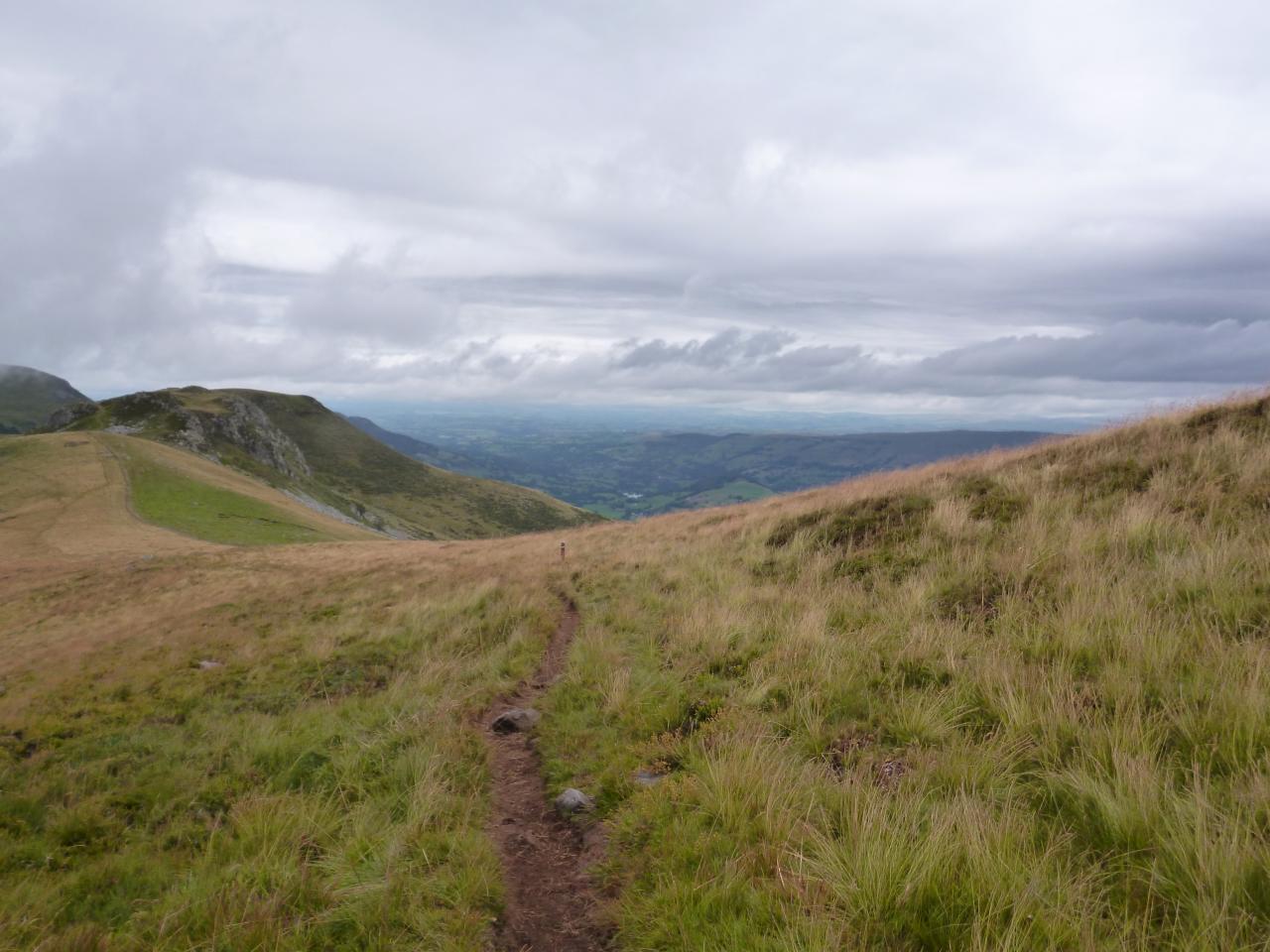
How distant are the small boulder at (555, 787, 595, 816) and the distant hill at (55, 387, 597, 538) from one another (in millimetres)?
104074

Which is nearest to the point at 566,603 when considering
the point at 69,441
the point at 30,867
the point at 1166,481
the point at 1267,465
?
the point at 30,867

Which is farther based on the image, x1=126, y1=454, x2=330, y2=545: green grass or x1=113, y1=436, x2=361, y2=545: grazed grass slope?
x1=113, y1=436, x2=361, y2=545: grazed grass slope

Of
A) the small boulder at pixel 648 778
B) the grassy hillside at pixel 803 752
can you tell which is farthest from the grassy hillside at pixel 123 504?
the small boulder at pixel 648 778

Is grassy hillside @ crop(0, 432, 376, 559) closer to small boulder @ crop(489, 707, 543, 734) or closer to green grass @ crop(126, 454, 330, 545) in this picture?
green grass @ crop(126, 454, 330, 545)

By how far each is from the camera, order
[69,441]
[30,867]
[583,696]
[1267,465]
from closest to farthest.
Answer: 1. [30,867]
2. [583,696]
3. [1267,465]
4. [69,441]

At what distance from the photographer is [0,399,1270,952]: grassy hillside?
3521 mm

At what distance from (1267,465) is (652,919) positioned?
12.1 m

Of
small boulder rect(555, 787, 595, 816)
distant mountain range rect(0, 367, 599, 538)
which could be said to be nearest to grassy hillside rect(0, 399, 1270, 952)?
small boulder rect(555, 787, 595, 816)

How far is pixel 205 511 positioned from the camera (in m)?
57.1

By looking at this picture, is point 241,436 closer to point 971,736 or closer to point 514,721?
point 514,721

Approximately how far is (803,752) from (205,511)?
6733 centimetres

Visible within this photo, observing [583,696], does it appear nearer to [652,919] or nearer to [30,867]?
[652,919]

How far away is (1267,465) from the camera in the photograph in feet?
31.5

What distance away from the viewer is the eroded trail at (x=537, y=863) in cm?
467
